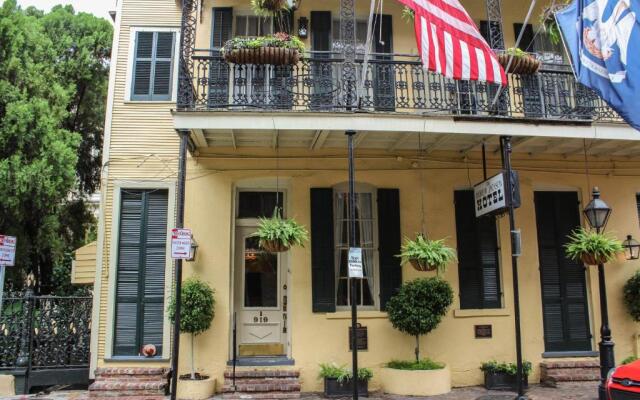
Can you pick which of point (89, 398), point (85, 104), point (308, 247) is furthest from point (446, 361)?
point (85, 104)

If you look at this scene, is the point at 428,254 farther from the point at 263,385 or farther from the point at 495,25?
the point at 495,25

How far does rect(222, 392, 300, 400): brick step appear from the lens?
320 inches

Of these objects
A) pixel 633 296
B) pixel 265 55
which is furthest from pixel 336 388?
pixel 633 296

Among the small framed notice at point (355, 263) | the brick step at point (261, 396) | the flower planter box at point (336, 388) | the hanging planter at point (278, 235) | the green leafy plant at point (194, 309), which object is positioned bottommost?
the brick step at point (261, 396)

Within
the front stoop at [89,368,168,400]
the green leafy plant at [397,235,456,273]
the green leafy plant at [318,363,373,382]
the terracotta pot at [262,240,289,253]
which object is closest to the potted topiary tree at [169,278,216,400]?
the front stoop at [89,368,168,400]

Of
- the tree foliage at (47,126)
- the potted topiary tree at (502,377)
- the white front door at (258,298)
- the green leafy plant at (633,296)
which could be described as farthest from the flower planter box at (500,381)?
the tree foliage at (47,126)

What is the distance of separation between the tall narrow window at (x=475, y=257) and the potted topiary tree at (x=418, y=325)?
0.75 metres

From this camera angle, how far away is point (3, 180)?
1027 centimetres

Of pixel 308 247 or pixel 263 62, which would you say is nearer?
pixel 263 62

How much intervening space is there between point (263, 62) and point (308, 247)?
3147mm

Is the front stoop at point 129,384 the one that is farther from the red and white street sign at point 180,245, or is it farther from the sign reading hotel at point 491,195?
the sign reading hotel at point 491,195

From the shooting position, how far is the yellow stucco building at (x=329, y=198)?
8.59 m

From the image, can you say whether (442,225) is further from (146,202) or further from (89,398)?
(89,398)

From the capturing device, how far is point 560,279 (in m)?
9.63
